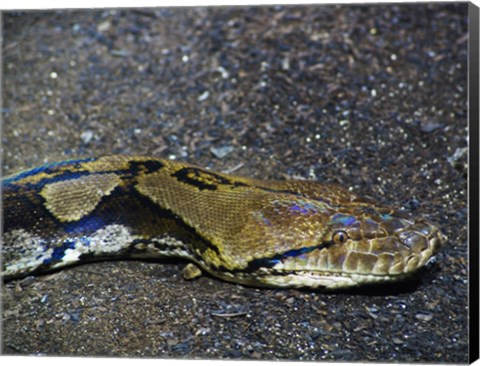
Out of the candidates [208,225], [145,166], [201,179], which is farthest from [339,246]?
[145,166]

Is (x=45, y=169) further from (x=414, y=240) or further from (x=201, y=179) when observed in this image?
(x=414, y=240)

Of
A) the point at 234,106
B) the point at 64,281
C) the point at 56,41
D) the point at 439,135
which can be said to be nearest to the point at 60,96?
the point at 56,41

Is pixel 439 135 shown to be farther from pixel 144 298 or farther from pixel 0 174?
pixel 0 174

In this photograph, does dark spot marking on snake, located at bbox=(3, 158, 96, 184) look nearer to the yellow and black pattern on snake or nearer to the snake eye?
the yellow and black pattern on snake

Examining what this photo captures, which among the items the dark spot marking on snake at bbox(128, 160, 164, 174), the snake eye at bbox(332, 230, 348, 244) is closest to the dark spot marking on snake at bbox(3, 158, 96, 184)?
the dark spot marking on snake at bbox(128, 160, 164, 174)

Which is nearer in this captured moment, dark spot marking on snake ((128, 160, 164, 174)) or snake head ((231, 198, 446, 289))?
snake head ((231, 198, 446, 289))

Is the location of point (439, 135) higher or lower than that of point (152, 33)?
lower
